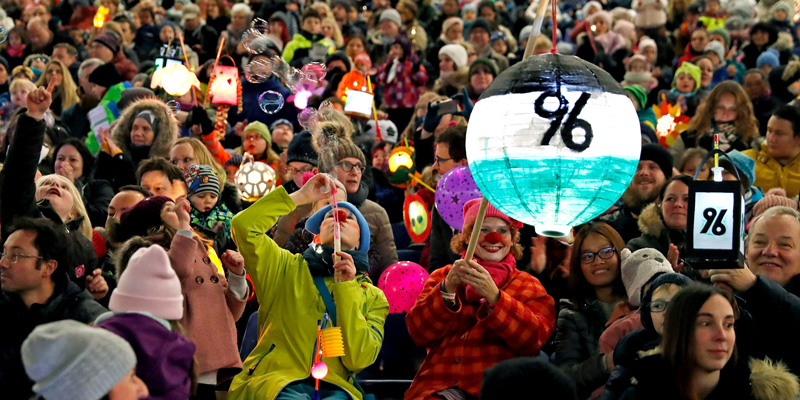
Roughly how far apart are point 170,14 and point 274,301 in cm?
1127

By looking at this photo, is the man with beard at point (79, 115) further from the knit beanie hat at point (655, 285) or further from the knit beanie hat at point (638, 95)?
the knit beanie hat at point (655, 285)

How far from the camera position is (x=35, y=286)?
4.92 m

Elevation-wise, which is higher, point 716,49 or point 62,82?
point 716,49

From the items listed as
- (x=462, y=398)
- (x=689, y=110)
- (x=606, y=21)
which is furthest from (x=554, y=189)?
(x=606, y=21)

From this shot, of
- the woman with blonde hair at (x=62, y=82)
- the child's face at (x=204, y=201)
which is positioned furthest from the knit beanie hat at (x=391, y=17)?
the child's face at (x=204, y=201)

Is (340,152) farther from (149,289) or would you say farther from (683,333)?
(683,333)

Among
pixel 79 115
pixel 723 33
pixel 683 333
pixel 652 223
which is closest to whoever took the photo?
pixel 683 333

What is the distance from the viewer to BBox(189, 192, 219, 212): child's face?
6.84 meters

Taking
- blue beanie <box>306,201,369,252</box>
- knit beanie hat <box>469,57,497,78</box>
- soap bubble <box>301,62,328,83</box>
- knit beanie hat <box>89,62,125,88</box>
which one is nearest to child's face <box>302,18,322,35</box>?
knit beanie hat <box>89,62,125,88</box>

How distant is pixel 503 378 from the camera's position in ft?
11.6

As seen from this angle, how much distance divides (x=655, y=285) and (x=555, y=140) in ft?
4.47

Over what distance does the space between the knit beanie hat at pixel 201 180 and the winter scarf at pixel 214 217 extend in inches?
4.1

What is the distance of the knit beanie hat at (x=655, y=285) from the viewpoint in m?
4.83

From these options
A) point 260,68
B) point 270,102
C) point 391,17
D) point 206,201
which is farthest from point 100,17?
point 206,201
